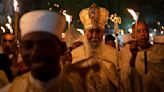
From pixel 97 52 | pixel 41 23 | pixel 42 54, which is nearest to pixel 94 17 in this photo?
pixel 97 52

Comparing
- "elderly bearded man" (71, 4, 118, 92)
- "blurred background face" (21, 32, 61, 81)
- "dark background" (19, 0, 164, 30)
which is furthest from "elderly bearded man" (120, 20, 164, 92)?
"dark background" (19, 0, 164, 30)

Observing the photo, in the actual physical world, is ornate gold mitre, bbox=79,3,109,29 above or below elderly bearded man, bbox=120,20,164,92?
above

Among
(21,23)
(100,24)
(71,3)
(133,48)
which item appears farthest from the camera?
(71,3)

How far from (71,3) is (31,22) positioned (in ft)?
87.5

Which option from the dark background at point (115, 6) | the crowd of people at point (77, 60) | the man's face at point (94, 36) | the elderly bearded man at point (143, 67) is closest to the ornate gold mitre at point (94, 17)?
the crowd of people at point (77, 60)

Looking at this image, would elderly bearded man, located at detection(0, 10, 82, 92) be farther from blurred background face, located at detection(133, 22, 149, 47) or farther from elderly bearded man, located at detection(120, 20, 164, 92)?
blurred background face, located at detection(133, 22, 149, 47)

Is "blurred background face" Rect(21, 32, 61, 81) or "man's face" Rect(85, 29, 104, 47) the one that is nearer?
"blurred background face" Rect(21, 32, 61, 81)

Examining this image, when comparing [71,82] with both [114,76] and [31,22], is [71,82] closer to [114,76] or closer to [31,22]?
[31,22]

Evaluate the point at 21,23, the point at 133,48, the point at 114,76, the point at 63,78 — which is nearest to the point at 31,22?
the point at 21,23

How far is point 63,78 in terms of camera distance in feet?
12.9

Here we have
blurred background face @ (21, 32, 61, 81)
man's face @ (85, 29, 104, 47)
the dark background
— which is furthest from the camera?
the dark background

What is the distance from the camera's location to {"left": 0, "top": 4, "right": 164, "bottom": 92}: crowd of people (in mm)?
3781

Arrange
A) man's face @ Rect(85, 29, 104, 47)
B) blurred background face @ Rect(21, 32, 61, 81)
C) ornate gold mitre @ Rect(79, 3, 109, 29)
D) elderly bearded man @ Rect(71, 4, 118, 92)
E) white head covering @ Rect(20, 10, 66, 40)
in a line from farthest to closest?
1. ornate gold mitre @ Rect(79, 3, 109, 29)
2. man's face @ Rect(85, 29, 104, 47)
3. elderly bearded man @ Rect(71, 4, 118, 92)
4. white head covering @ Rect(20, 10, 66, 40)
5. blurred background face @ Rect(21, 32, 61, 81)

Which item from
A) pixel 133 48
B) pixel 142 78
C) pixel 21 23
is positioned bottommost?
pixel 142 78
